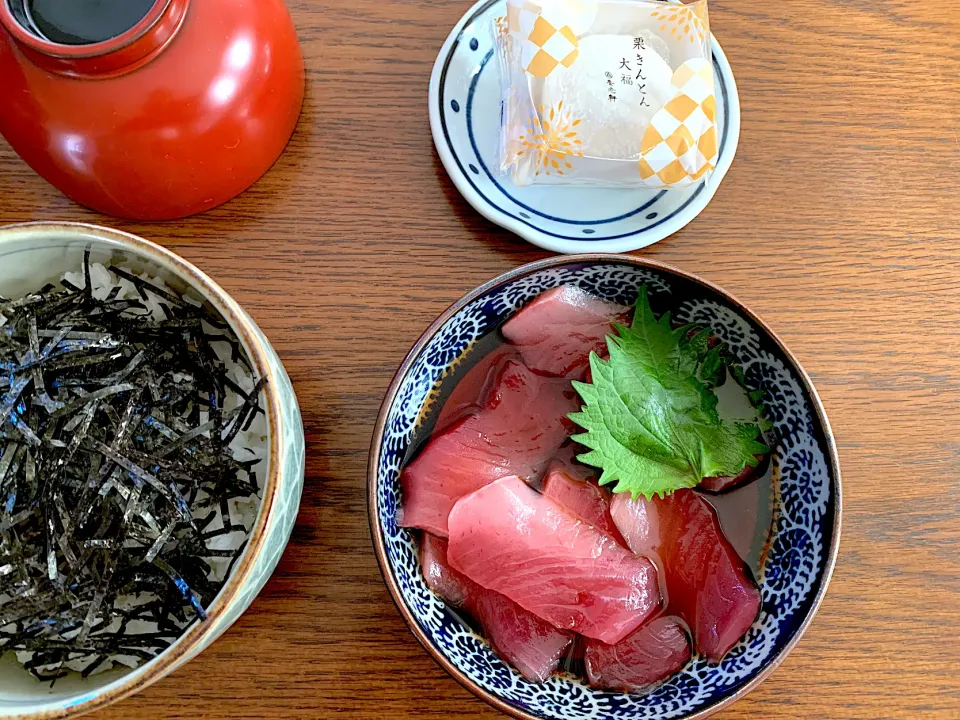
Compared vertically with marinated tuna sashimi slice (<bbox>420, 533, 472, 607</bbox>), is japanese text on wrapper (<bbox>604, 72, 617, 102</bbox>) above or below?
above

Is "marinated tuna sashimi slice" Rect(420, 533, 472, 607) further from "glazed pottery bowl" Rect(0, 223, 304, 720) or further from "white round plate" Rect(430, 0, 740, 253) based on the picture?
"white round plate" Rect(430, 0, 740, 253)

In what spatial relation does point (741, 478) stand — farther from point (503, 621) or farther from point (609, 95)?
point (609, 95)

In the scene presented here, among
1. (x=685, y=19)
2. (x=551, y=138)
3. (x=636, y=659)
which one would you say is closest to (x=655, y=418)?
(x=636, y=659)

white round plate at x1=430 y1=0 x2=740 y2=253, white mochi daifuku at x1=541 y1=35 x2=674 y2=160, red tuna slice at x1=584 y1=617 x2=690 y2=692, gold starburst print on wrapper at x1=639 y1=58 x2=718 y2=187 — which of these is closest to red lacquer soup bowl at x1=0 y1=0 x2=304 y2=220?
white round plate at x1=430 y1=0 x2=740 y2=253

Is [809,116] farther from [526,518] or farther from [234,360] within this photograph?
[234,360]

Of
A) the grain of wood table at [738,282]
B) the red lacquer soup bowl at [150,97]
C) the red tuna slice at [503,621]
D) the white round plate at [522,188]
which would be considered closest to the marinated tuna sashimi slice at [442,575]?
the red tuna slice at [503,621]

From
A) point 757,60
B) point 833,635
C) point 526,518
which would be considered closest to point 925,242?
point 757,60
